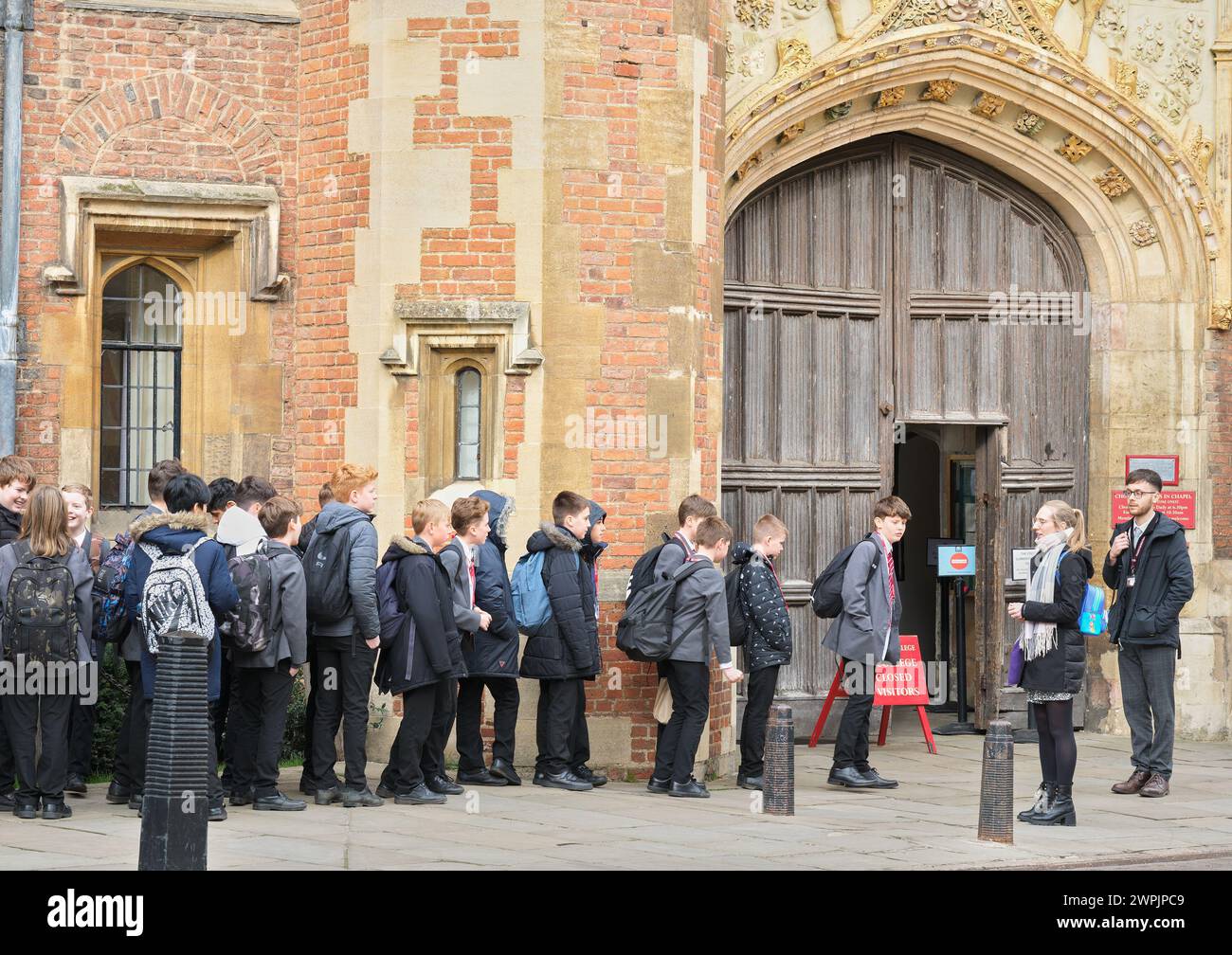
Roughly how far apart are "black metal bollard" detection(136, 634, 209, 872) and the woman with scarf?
458 centimetres

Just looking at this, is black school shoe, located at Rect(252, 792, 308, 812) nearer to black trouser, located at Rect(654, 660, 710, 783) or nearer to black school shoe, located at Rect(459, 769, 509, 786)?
black school shoe, located at Rect(459, 769, 509, 786)

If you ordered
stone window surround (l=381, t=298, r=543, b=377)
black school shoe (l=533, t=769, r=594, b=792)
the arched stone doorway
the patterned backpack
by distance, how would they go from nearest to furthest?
1. the patterned backpack
2. black school shoe (l=533, t=769, r=594, b=792)
3. stone window surround (l=381, t=298, r=543, b=377)
4. the arched stone doorway

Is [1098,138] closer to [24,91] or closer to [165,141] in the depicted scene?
[165,141]

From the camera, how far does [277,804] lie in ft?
32.1

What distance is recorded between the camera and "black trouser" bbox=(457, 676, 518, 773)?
11195mm

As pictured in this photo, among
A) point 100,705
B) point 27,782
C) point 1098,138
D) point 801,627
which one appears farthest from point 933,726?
point 27,782

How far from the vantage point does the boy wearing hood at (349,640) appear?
32.2ft

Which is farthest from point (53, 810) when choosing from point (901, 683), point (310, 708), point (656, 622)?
point (901, 683)

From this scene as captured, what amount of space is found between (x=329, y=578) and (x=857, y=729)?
3.66m

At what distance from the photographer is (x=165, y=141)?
479 inches

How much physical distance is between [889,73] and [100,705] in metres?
7.21

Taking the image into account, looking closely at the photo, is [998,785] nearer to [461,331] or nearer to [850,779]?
[850,779]

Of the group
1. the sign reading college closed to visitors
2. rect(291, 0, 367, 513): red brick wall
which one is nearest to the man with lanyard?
the sign reading college closed to visitors

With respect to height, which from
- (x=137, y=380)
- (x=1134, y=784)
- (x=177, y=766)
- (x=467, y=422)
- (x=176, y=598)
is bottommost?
(x=1134, y=784)
